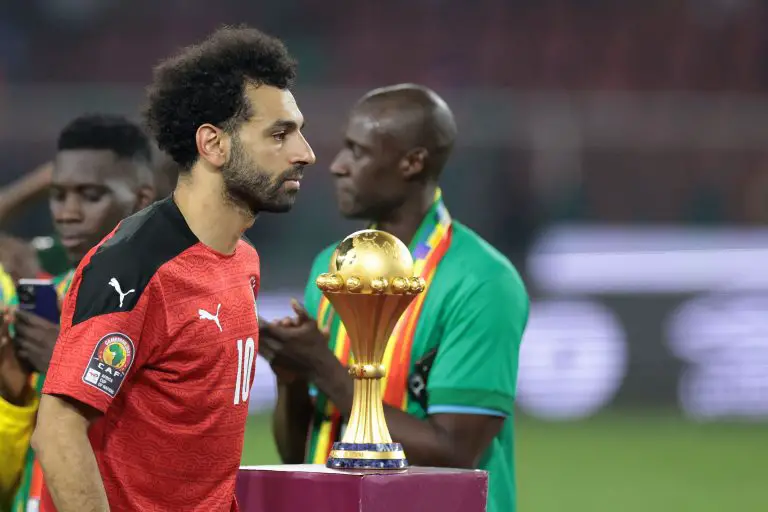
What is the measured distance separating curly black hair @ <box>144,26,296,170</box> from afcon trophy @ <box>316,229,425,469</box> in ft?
1.41

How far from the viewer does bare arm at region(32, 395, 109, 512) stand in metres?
2.87

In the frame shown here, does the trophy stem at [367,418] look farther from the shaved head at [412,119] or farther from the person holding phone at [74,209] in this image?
the shaved head at [412,119]

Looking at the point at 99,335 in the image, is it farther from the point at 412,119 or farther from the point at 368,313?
the point at 412,119

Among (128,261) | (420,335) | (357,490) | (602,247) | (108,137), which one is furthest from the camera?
(602,247)

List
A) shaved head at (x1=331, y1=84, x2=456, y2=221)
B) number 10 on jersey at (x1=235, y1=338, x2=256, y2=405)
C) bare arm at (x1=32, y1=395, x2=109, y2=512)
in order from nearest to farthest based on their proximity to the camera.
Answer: bare arm at (x1=32, y1=395, x2=109, y2=512), number 10 on jersey at (x1=235, y1=338, x2=256, y2=405), shaved head at (x1=331, y1=84, x2=456, y2=221)

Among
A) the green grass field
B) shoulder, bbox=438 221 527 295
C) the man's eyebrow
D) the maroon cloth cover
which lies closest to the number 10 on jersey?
the maroon cloth cover

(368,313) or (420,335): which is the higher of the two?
(420,335)

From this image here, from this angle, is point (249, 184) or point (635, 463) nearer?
point (249, 184)

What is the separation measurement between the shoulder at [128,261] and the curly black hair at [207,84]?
19 cm

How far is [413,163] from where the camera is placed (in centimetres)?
449

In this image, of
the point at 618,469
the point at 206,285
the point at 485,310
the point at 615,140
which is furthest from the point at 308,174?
the point at 206,285

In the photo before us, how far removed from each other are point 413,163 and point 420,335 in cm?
61

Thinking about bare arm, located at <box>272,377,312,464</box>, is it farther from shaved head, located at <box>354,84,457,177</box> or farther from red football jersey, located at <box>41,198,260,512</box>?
red football jersey, located at <box>41,198,260,512</box>


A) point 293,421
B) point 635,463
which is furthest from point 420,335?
point 635,463
